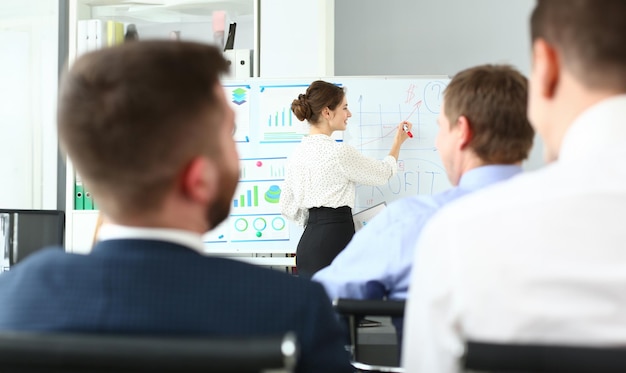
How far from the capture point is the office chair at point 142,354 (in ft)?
2.41

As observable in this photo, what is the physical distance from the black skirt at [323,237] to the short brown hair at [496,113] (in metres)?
2.34

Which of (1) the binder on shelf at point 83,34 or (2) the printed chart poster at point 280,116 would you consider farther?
(1) the binder on shelf at point 83,34

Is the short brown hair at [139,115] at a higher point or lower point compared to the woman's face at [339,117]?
lower

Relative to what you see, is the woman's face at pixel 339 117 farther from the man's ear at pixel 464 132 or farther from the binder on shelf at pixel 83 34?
the man's ear at pixel 464 132

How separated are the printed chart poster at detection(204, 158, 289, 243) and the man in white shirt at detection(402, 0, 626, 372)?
356cm

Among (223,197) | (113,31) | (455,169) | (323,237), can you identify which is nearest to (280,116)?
(323,237)

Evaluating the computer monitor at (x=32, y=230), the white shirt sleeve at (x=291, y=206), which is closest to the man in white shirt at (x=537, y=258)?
the computer monitor at (x=32, y=230)

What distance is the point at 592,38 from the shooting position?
96cm

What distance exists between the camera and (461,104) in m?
1.68

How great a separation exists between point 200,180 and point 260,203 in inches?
140

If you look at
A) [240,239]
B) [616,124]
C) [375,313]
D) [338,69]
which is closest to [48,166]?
[240,239]

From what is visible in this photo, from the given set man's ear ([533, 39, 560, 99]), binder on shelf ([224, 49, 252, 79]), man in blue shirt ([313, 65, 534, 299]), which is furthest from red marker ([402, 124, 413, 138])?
man's ear ([533, 39, 560, 99])

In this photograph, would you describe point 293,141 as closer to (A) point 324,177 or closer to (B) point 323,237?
(A) point 324,177

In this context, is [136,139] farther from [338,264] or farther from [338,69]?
[338,69]
